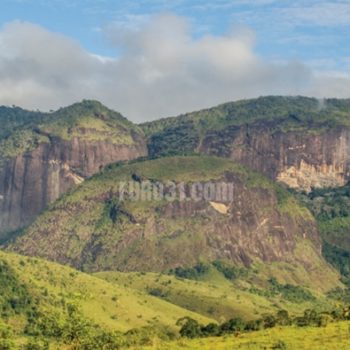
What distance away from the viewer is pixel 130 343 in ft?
311

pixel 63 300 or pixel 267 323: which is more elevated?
pixel 267 323

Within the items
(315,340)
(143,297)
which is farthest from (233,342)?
(143,297)

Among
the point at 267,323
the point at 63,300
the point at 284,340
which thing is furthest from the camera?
the point at 63,300

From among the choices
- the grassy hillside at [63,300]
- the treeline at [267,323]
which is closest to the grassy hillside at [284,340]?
the treeline at [267,323]

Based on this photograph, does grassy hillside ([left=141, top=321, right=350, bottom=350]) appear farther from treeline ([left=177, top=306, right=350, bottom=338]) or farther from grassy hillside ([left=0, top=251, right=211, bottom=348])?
grassy hillside ([left=0, top=251, right=211, bottom=348])

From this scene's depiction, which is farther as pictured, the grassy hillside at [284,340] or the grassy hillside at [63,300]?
the grassy hillside at [63,300]

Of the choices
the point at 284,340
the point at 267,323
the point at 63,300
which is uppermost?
the point at 284,340

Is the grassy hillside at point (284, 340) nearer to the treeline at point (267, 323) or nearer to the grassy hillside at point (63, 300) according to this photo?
the treeline at point (267, 323)

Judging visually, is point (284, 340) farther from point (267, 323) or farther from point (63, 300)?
point (63, 300)

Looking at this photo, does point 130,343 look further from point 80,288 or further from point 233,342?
point 80,288

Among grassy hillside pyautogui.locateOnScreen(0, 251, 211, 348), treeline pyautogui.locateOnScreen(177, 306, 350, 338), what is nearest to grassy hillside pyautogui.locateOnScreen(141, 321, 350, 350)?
treeline pyautogui.locateOnScreen(177, 306, 350, 338)

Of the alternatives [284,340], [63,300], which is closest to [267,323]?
[284,340]

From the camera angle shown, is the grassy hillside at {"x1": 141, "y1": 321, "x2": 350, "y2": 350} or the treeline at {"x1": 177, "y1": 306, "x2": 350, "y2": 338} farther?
the treeline at {"x1": 177, "y1": 306, "x2": 350, "y2": 338}

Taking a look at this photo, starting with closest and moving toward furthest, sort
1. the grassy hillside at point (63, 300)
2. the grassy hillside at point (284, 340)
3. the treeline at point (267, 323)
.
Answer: the grassy hillside at point (284, 340) < the treeline at point (267, 323) < the grassy hillside at point (63, 300)
